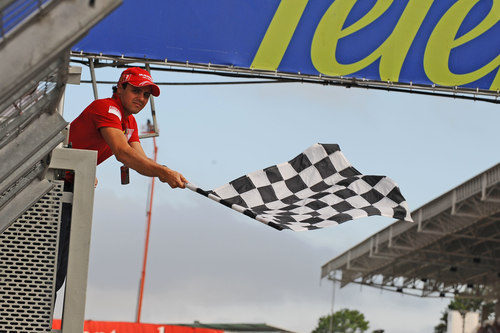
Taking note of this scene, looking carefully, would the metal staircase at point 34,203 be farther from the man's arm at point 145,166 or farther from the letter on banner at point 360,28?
the letter on banner at point 360,28

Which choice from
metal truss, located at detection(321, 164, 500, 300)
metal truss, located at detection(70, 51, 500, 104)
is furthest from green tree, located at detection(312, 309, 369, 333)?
metal truss, located at detection(70, 51, 500, 104)

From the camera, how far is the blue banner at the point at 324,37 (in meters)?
10.7

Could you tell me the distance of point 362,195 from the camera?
21.6 ft

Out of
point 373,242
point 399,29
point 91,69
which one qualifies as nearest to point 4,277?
point 91,69

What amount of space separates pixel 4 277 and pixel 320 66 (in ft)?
23.2

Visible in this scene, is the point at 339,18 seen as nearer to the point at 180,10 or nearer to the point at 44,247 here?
the point at 180,10

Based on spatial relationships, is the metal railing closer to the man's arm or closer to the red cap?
the man's arm

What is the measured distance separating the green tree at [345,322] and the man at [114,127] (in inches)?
3515

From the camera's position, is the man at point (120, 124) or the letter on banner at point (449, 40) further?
the letter on banner at point (449, 40)

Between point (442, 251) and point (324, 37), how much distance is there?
1044 inches

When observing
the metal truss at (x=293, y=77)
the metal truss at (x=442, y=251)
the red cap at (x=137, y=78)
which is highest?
the metal truss at (x=442, y=251)

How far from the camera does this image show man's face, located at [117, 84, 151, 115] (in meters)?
5.03

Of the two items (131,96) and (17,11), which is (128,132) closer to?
(131,96)

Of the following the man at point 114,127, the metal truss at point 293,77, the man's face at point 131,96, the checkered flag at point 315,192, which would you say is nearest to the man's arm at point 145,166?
the man at point 114,127
